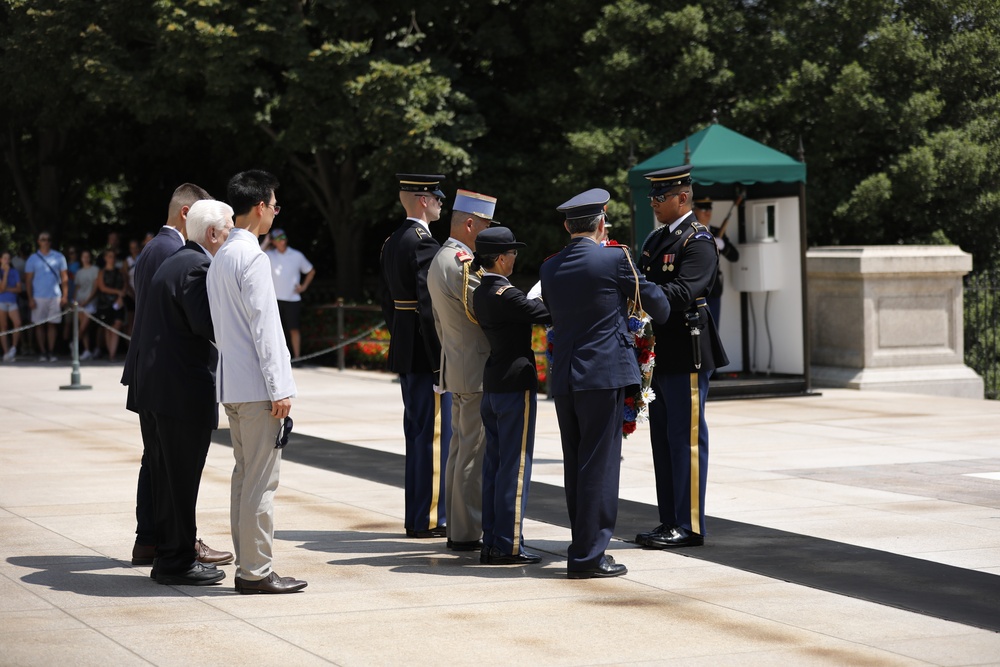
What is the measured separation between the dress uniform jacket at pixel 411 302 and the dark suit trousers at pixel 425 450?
0.39ft

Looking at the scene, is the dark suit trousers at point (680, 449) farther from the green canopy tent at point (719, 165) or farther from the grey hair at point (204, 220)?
the green canopy tent at point (719, 165)

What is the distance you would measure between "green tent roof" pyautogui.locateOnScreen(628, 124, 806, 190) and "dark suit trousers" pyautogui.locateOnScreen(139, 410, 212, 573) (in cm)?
808

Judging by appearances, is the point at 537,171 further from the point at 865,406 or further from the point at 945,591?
the point at 945,591

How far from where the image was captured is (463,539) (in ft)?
25.7

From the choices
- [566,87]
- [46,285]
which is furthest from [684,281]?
[46,285]

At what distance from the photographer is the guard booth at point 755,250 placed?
48.2 ft

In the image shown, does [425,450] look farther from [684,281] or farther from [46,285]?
[46,285]

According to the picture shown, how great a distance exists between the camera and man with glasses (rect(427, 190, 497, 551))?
7.71 m

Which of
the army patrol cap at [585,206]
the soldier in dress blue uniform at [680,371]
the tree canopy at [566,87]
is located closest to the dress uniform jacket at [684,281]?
the soldier in dress blue uniform at [680,371]

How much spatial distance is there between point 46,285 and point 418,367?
15.0m

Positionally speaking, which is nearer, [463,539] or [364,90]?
[463,539]

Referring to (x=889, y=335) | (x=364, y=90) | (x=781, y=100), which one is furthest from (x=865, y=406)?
(x=364, y=90)

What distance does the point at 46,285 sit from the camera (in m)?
21.7

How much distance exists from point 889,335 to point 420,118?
7.64m
